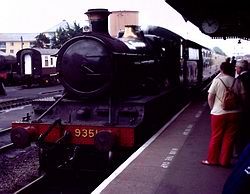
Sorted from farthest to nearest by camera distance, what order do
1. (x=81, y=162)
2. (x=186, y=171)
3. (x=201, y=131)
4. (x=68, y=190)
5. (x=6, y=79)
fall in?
(x=6, y=79) → (x=201, y=131) → (x=81, y=162) → (x=68, y=190) → (x=186, y=171)

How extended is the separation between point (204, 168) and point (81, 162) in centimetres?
322

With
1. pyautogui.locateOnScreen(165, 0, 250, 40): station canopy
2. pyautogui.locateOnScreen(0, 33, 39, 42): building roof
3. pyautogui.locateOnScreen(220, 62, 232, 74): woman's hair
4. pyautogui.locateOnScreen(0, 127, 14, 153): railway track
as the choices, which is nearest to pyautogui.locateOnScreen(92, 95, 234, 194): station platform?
pyautogui.locateOnScreen(220, 62, 232, 74): woman's hair

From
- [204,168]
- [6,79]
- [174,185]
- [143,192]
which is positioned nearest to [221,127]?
[204,168]

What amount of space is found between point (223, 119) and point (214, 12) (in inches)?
319

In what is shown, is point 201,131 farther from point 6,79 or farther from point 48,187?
point 6,79

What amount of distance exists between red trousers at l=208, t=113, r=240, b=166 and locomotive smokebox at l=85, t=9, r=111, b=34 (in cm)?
306

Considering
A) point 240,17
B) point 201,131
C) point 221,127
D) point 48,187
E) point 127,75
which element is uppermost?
point 240,17

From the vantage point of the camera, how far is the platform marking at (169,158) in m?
6.22

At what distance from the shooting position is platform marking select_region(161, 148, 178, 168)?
6224mm

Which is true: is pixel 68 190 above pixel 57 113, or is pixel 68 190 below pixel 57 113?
below

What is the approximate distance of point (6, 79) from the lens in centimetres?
3150

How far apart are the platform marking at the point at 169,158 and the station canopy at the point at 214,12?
5.75m

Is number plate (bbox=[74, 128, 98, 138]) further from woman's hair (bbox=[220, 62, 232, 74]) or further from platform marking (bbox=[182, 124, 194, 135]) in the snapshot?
platform marking (bbox=[182, 124, 194, 135])

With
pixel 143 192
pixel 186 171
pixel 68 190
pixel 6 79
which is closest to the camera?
pixel 143 192
